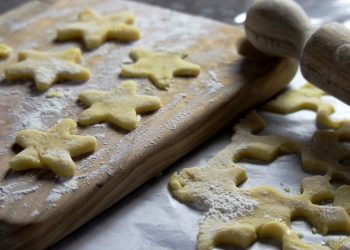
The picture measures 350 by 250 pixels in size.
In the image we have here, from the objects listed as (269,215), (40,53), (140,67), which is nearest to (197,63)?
(140,67)

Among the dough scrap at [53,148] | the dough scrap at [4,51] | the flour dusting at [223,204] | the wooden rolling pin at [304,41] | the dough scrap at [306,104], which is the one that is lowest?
the flour dusting at [223,204]

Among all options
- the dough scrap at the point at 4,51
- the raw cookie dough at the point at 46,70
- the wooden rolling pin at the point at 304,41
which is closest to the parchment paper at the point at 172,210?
the wooden rolling pin at the point at 304,41

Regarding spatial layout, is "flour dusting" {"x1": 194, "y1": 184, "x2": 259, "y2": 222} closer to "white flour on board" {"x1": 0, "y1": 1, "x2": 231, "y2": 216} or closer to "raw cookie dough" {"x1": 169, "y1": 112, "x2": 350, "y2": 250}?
"raw cookie dough" {"x1": 169, "y1": 112, "x2": 350, "y2": 250}

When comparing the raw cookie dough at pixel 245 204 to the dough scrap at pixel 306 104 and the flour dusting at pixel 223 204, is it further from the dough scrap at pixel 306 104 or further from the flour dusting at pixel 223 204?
the dough scrap at pixel 306 104

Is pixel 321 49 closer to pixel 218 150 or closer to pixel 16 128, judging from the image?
pixel 218 150

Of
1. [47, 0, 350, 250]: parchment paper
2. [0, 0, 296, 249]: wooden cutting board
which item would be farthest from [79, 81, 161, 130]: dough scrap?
[47, 0, 350, 250]: parchment paper

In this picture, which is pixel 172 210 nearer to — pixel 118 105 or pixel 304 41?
pixel 118 105
